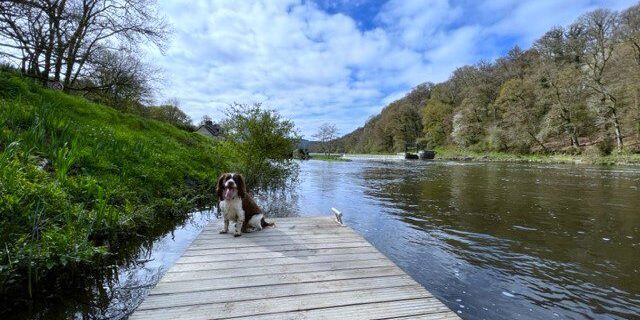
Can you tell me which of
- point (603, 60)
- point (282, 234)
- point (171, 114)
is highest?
point (603, 60)

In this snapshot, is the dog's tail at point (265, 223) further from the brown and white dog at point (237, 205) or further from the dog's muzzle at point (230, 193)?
the dog's muzzle at point (230, 193)

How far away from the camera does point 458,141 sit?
56.4 metres

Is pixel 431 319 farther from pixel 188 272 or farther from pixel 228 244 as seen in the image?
pixel 228 244

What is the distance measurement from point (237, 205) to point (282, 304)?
2365 mm

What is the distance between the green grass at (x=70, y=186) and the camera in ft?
10.4

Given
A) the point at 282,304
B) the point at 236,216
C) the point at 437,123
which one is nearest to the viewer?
the point at 282,304

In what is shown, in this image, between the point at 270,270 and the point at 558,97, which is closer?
the point at 270,270

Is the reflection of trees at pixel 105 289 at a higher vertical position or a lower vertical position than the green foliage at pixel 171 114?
lower

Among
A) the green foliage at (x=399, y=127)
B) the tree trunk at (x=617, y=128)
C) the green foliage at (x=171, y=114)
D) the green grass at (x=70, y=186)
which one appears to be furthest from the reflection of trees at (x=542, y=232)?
the green foliage at (x=399, y=127)

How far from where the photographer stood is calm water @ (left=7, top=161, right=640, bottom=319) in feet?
12.0

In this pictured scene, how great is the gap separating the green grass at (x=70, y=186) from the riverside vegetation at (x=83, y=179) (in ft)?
0.04

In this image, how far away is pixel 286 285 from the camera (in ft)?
9.52

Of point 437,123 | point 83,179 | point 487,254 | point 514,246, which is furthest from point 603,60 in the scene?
point 83,179

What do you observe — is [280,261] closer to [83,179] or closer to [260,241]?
[260,241]
